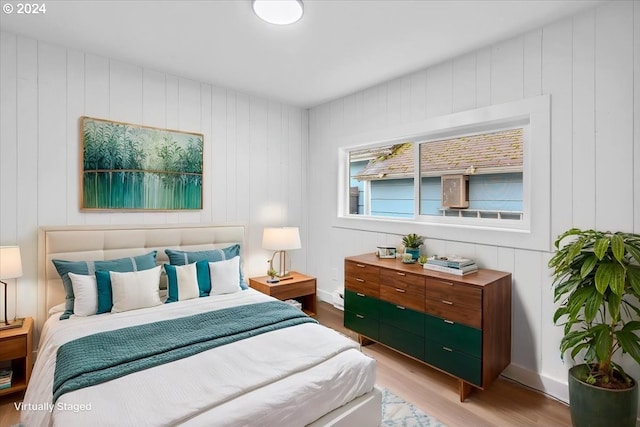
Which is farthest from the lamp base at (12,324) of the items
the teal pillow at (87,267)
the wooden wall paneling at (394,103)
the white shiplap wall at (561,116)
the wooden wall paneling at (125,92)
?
the wooden wall paneling at (394,103)

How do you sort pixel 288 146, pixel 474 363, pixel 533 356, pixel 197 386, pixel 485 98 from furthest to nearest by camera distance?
pixel 288 146 < pixel 485 98 < pixel 533 356 < pixel 474 363 < pixel 197 386

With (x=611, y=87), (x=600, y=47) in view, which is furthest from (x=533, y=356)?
(x=600, y=47)

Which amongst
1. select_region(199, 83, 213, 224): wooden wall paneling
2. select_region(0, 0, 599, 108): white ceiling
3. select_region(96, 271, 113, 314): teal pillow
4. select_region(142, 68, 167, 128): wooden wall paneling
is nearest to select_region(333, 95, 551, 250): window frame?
select_region(0, 0, 599, 108): white ceiling

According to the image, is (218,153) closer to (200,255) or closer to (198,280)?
(200,255)

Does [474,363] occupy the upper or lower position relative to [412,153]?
lower

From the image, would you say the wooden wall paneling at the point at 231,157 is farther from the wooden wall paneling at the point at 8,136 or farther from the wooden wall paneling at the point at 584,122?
the wooden wall paneling at the point at 584,122

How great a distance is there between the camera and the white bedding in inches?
54.5

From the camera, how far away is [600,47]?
2.17 metres

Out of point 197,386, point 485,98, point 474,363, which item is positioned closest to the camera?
point 197,386

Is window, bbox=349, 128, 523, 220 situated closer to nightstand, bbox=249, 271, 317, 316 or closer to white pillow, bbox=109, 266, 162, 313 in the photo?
nightstand, bbox=249, 271, 317, 316

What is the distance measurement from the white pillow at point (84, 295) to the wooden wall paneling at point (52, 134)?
676mm

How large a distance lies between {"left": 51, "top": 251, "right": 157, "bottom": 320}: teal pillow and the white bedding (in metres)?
0.34

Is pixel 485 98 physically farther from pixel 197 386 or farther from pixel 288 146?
pixel 197 386

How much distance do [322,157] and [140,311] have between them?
276 cm
